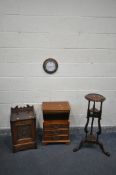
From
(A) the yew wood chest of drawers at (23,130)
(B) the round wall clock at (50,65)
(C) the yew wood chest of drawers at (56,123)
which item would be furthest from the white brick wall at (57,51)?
(A) the yew wood chest of drawers at (23,130)

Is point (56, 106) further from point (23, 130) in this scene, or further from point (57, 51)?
point (57, 51)

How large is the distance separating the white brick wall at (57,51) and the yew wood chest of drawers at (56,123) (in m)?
0.29

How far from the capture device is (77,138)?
3.61 m

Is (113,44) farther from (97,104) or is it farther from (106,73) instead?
(97,104)

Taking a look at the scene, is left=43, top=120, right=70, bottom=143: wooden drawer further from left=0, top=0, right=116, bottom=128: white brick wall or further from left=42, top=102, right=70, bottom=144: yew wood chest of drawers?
left=0, top=0, right=116, bottom=128: white brick wall

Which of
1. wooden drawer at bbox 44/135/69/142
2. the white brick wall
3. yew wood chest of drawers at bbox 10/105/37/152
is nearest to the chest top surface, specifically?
the white brick wall

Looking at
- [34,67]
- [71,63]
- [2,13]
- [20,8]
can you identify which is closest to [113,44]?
[71,63]

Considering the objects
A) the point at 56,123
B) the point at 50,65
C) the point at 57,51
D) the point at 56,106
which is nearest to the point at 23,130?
the point at 56,123

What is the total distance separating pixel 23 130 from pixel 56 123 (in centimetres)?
48

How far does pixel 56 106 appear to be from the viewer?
3.37 m

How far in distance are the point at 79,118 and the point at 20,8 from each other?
1.90 meters

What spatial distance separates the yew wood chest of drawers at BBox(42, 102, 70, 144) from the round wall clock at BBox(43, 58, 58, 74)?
52 centimetres

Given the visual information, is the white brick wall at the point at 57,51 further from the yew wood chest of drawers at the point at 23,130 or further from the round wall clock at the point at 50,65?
the yew wood chest of drawers at the point at 23,130

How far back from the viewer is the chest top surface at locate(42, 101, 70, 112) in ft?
10.6
